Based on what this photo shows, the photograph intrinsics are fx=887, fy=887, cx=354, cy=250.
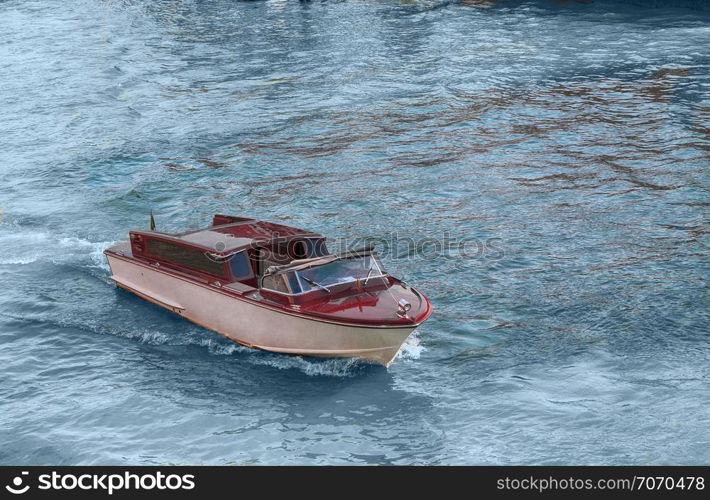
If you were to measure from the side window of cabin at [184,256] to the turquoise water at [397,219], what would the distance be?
6.30ft

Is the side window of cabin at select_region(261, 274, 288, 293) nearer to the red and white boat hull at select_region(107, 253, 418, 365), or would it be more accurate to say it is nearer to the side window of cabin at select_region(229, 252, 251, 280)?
the red and white boat hull at select_region(107, 253, 418, 365)

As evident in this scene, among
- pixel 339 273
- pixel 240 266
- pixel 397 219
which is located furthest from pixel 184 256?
pixel 397 219

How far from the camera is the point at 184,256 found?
24.9 m

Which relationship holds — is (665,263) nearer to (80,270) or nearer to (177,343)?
(177,343)


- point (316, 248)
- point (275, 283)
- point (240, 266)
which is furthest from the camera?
point (316, 248)

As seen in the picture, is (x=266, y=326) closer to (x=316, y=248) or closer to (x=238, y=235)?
(x=316, y=248)

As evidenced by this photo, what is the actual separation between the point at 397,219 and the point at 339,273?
1103 cm

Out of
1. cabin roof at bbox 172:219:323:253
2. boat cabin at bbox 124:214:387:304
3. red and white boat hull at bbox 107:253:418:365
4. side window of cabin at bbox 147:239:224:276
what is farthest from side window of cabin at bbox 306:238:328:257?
red and white boat hull at bbox 107:253:418:365

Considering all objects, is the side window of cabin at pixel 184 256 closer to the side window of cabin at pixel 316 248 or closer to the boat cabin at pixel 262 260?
the boat cabin at pixel 262 260

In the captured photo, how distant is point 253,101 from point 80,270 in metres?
22.6

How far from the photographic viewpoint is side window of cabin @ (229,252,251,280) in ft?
78.0

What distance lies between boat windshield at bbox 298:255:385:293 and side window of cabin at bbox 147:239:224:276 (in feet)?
8.86

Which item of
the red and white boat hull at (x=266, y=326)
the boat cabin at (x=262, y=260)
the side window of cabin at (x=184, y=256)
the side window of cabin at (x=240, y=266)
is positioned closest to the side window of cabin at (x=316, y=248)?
the boat cabin at (x=262, y=260)

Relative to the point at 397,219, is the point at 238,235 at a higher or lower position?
higher
